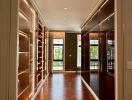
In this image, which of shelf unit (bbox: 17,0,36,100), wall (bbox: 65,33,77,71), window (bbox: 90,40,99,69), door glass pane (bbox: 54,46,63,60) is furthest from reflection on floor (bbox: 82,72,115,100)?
door glass pane (bbox: 54,46,63,60)

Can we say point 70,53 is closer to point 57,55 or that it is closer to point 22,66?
point 57,55

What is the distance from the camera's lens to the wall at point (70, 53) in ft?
46.0

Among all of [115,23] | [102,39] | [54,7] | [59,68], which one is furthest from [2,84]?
[59,68]

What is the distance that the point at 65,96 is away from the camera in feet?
20.9

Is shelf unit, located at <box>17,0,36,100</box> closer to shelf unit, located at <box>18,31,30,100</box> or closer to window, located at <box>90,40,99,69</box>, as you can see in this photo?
shelf unit, located at <box>18,31,30,100</box>

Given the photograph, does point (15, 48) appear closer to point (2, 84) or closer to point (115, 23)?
point (2, 84)

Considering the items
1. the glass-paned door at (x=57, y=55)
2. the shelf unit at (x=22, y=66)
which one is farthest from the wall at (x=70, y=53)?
the shelf unit at (x=22, y=66)

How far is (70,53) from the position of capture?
14047 millimetres

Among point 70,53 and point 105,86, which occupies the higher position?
point 70,53

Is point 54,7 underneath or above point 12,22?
above

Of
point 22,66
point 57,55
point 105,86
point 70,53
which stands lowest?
point 105,86

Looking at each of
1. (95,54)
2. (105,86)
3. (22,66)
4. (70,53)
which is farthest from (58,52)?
(22,66)

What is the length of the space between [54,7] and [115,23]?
3200 millimetres

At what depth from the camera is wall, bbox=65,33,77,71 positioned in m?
14.0
